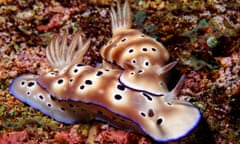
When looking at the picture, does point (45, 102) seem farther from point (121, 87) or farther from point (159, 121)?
point (159, 121)

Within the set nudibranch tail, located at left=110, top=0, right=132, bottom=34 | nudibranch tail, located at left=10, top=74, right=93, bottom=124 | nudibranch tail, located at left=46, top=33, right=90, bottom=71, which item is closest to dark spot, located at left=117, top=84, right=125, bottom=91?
nudibranch tail, located at left=10, top=74, right=93, bottom=124

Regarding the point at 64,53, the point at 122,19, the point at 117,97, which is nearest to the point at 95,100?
the point at 117,97

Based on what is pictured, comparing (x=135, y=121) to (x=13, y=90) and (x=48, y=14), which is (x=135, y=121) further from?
(x=48, y=14)

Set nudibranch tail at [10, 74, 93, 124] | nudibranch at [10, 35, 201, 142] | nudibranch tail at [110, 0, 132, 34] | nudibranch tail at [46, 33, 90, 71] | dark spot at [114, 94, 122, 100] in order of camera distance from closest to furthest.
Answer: nudibranch at [10, 35, 201, 142]
dark spot at [114, 94, 122, 100]
nudibranch tail at [10, 74, 93, 124]
nudibranch tail at [46, 33, 90, 71]
nudibranch tail at [110, 0, 132, 34]

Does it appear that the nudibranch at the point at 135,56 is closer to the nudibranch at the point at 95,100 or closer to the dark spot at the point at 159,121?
the nudibranch at the point at 95,100

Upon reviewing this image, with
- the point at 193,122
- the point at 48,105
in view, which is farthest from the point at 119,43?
the point at 193,122

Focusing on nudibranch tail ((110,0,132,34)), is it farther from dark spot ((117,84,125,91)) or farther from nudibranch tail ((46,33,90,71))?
dark spot ((117,84,125,91))
